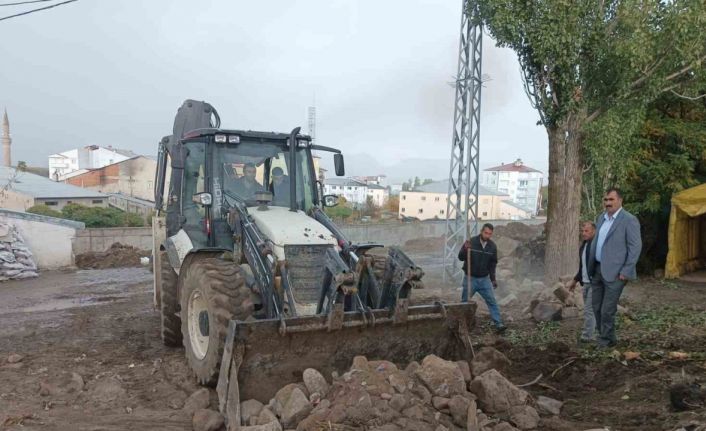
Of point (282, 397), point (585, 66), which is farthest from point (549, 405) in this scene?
point (585, 66)

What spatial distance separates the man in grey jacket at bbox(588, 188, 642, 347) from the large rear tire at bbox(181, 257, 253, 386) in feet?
13.3

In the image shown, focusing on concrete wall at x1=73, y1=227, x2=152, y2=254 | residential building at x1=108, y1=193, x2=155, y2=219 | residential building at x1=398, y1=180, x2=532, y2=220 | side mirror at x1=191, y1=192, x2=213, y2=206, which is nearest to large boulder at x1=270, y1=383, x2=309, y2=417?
side mirror at x1=191, y1=192, x2=213, y2=206

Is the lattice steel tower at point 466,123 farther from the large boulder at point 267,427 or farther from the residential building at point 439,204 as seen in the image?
the residential building at point 439,204

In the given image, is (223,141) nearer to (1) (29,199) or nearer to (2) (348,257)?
(2) (348,257)

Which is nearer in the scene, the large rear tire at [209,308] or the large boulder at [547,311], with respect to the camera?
the large rear tire at [209,308]

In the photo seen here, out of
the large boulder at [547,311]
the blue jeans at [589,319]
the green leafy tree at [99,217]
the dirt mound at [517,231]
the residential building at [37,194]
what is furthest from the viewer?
the residential building at [37,194]

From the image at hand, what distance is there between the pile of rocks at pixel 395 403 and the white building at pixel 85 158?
61.0 meters

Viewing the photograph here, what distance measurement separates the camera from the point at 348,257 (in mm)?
6125

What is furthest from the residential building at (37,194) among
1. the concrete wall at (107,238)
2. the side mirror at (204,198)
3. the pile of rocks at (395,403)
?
the pile of rocks at (395,403)

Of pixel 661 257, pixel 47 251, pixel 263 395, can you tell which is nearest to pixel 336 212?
pixel 47 251

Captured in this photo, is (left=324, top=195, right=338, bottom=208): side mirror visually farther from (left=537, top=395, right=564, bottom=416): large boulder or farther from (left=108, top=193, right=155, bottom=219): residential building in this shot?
(left=108, top=193, right=155, bottom=219): residential building

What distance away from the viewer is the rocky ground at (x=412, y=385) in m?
4.41

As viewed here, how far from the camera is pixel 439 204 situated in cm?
6234

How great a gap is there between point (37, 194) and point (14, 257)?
1858 cm
